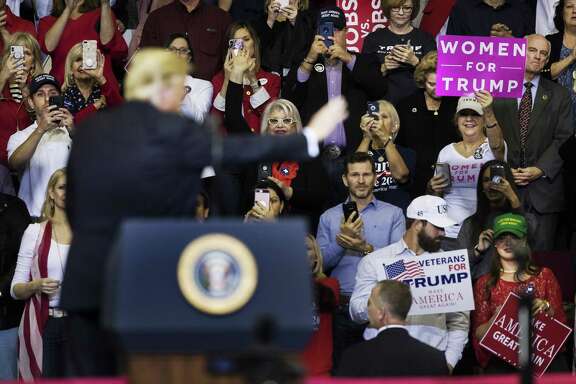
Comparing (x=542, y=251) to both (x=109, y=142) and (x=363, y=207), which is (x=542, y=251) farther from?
(x=109, y=142)

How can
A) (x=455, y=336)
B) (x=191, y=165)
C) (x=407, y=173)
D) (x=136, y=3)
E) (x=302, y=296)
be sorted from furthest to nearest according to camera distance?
1. (x=136, y=3)
2. (x=407, y=173)
3. (x=455, y=336)
4. (x=191, y=165)
5. (x=302, y=296)

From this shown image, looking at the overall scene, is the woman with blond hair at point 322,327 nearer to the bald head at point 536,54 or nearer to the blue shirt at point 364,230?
the blue shirt at point 364,230

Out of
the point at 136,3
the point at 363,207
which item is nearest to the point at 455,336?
the point at 363,207

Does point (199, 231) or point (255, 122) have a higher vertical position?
point (255, 122)

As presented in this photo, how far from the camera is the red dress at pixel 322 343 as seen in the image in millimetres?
8641

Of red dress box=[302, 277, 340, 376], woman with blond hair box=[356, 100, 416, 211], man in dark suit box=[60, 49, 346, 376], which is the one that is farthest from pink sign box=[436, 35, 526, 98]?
man in dark suit box=[60, 49, 346, 376]

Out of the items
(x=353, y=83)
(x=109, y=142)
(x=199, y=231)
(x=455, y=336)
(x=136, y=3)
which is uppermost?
(x=136, y=3)

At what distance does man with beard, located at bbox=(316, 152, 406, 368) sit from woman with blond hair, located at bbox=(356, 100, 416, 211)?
37 cm

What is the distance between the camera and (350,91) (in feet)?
34.8

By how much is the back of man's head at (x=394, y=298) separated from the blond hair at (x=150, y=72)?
2.66m

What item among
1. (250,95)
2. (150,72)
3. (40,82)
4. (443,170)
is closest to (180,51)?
(250,95)

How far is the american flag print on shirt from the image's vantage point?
343 inches

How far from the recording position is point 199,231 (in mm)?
4844

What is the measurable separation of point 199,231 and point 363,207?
4822 millimetres
